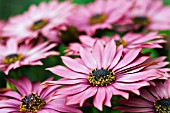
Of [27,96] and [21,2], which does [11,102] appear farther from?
[21,2]

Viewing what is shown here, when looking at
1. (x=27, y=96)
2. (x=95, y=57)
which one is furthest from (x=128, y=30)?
(x=27, y=96)

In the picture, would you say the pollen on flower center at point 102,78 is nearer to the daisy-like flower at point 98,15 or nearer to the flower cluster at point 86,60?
the flower cluster at point 86,60

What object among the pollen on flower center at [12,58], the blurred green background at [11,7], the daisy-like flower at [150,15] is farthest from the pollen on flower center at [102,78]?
the blurred green background at [11,7]

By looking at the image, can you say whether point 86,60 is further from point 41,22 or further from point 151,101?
point 41,22

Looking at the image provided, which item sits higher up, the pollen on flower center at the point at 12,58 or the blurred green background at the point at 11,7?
the blurred green background at the point at 11,7

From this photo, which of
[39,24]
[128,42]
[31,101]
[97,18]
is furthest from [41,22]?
[31,101]
